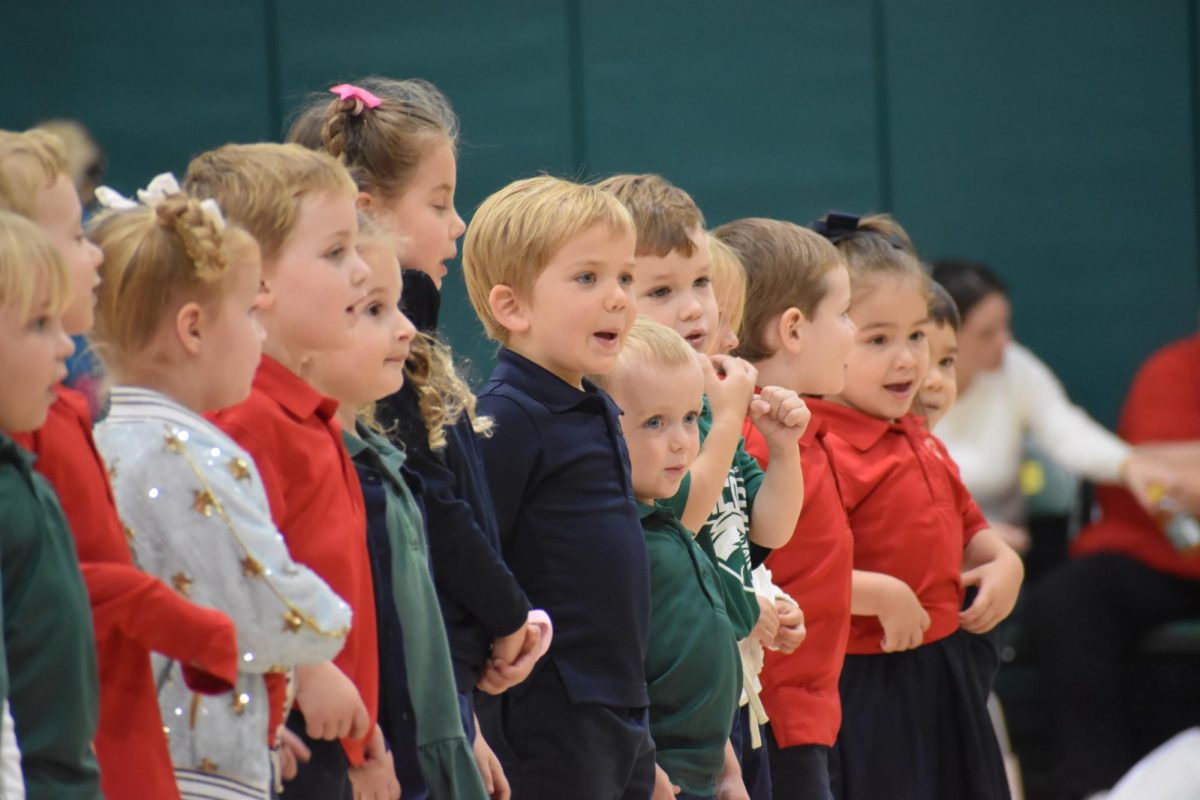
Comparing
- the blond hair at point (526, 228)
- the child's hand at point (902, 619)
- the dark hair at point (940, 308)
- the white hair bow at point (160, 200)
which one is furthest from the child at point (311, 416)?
the dark hair at point (940, 308)

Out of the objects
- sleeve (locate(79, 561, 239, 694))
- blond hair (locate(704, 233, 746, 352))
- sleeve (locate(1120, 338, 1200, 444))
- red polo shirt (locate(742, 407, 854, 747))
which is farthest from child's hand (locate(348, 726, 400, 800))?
sleeve (locate(1120, 338, 1200, 444))

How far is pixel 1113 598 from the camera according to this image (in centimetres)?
601

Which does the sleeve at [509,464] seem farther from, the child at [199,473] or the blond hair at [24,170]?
the blond hair at [24,170]

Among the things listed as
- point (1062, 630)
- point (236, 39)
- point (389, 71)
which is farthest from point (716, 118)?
point (1062, 630)

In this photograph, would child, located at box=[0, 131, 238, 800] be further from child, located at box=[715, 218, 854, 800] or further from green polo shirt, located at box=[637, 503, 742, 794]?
child, located at box=[715, 218, 854, 800]

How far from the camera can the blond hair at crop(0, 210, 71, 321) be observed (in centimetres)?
182

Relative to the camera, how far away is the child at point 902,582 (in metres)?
3.63

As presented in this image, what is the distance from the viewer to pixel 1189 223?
7020 mm

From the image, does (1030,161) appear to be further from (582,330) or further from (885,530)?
(582,330)

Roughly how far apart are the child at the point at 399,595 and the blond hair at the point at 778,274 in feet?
4.05

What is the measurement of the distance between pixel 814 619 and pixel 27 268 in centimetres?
188

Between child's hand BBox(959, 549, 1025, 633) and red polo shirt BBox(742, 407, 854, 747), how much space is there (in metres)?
0.47

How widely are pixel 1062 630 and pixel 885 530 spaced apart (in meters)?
2.57

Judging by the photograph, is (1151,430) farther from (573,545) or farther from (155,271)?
(155,271)
